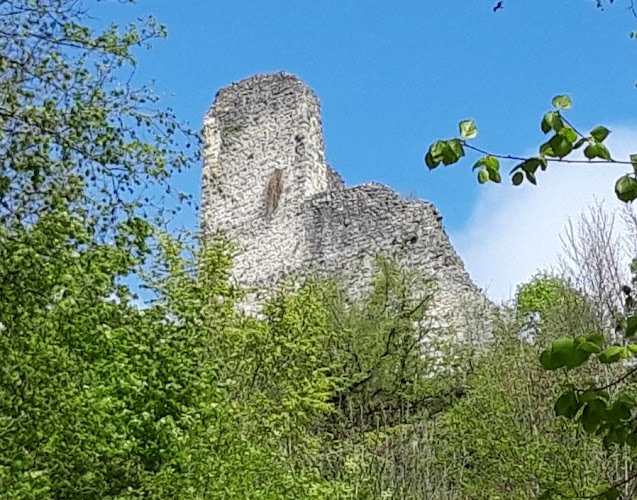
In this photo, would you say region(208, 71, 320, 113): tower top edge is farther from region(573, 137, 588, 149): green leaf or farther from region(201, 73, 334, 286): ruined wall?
region(573, 137, 588, 149): green leaf

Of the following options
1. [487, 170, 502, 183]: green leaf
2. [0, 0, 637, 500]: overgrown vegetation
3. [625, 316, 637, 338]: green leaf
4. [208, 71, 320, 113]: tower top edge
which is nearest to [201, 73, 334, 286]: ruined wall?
[208, 71, 320, 113]: tower top edge

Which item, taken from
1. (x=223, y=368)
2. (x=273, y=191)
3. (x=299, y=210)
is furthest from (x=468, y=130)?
(x=273, y=191)

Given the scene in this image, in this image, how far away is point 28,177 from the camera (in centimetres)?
378

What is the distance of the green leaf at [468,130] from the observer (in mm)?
1609

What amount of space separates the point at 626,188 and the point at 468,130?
261 mm

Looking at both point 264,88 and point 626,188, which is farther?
point 264,88

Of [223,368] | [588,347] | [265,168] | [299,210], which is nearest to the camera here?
[588,347]

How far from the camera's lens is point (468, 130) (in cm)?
161

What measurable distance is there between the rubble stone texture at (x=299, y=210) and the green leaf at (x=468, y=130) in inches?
447

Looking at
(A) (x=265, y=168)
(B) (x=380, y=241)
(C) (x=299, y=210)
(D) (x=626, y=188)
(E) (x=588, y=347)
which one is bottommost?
(E) (x=588, y=347)

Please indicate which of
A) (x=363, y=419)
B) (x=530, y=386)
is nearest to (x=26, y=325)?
(x=530, y=386)

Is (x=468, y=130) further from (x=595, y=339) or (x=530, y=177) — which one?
(x=595, y=339)

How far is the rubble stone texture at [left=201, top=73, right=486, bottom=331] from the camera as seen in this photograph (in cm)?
1383

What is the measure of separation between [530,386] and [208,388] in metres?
4.02
